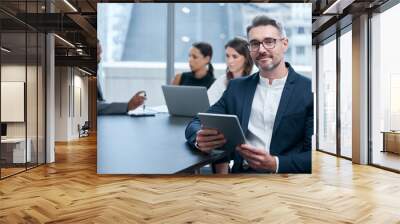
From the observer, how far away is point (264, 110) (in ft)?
19.9

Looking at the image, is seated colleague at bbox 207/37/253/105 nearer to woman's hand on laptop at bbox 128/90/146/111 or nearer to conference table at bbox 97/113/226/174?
conference table at bbox 97/113/226/174

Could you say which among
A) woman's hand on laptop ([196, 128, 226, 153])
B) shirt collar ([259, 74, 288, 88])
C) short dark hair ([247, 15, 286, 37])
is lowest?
woman's hand on laptop ([196, 128, 226, 153])

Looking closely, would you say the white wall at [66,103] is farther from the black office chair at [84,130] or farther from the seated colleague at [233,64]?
the seated colleague at [233,64]

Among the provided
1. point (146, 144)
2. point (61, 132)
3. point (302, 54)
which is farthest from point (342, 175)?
point (61, 132)

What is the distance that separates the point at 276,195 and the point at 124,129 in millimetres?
2384

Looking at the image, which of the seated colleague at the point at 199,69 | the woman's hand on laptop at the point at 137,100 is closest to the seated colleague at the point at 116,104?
the woman's hand on laptop at the point at 137,100

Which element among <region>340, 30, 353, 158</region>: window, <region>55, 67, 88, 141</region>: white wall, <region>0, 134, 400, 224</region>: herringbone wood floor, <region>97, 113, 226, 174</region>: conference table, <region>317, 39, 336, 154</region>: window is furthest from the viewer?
<region>55, 67, 88, 141</region>: white wall

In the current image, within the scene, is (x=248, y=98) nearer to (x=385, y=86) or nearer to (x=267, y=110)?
(x=267, y=110)

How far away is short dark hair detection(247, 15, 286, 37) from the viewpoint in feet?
20.3

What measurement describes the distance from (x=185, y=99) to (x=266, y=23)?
161cm

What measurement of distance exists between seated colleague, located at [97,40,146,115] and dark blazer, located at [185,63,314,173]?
0.83 meters

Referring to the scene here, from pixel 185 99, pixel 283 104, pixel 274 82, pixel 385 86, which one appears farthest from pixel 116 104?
pixel 385 86

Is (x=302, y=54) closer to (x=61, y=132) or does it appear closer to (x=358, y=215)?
(x=358, y=215)

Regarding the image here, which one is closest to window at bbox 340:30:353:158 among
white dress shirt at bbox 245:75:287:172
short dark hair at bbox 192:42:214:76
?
white dress shirt at bbox 245:75:287:172
